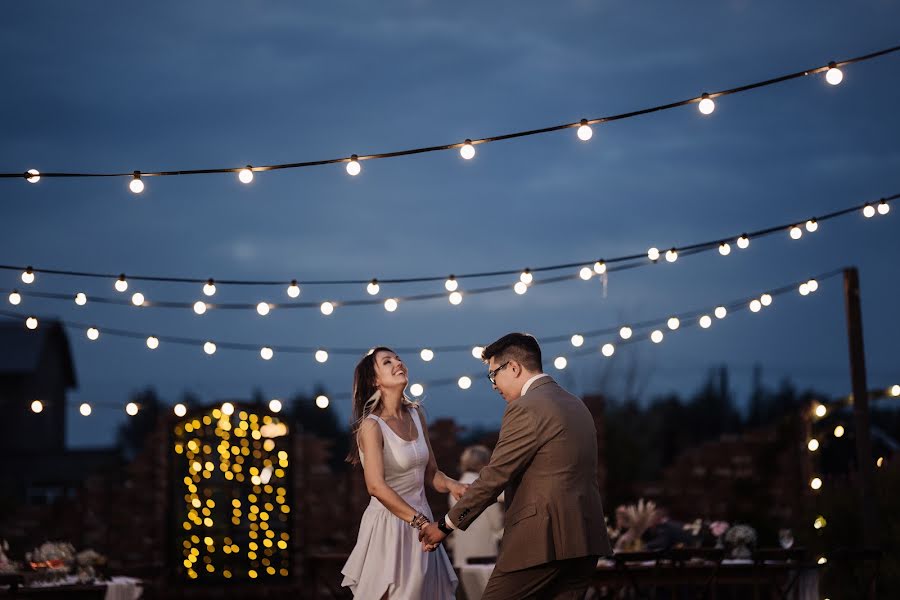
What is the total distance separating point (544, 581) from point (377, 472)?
36.1 inches

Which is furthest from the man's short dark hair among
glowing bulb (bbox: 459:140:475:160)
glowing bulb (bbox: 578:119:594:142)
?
glowing bulb (bbox: 459:140:475:160)

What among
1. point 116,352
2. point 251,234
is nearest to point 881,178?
point 251,234

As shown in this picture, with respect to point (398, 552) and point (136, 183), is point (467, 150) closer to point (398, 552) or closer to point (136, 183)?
point (136, 183)

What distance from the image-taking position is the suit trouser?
4051 millimetres

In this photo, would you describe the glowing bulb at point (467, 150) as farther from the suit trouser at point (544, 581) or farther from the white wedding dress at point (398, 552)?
the suit trouser at point (544, 581)

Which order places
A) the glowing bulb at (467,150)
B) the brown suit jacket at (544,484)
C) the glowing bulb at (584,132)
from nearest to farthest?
the brown suit jacket at (544,484) < the glowing bulb at (584,132) < the glowing bulb at (467,150)

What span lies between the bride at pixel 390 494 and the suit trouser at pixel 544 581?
22.0 inches

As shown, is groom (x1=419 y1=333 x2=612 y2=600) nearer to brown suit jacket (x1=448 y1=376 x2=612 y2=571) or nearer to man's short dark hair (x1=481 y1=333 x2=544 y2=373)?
brown suit jacket (x1=448 y1=376 x2=612 y2=571)

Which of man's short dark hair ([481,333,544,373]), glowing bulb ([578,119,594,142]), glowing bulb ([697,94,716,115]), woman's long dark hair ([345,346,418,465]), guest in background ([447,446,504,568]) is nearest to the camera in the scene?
man's short dark hair ([481,333,544,373])

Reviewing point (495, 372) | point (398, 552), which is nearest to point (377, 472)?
point (398, 552)

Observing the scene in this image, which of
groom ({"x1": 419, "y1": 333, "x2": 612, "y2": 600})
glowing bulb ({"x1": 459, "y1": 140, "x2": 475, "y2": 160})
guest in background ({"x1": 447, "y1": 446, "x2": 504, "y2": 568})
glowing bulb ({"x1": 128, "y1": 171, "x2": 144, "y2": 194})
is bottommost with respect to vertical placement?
guest in background ({"x1": 447, "y1": 446, "x2": 504, "y2": 568})

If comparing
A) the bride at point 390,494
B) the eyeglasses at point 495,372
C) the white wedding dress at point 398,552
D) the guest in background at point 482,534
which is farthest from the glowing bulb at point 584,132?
the guest in background at point 482,534

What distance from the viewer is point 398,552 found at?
467 centimetres

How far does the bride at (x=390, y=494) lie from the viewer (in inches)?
182
